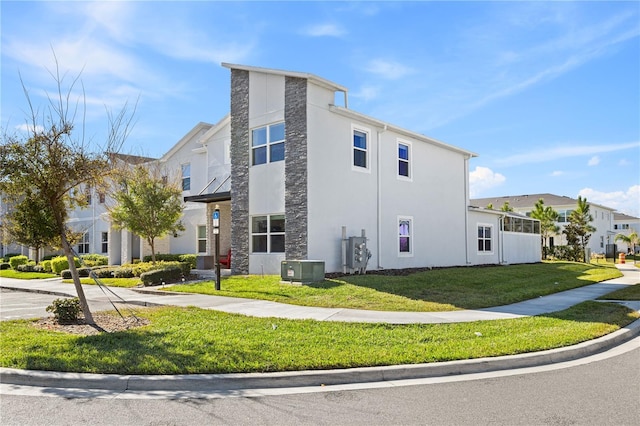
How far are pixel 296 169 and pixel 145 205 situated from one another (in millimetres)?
7526

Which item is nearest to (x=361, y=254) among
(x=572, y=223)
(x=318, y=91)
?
(x=318, y=91)

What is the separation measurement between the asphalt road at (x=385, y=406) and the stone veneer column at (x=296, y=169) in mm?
11249

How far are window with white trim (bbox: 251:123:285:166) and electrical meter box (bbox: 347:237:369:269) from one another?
4.13 meters

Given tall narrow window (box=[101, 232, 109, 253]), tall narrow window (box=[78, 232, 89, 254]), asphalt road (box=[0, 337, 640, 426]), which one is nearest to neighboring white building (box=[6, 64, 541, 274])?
tall narrow window (box=[101, 232, 109, 253])

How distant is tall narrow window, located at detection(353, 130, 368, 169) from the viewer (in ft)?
64.1

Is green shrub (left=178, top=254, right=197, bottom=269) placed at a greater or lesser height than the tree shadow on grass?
greater

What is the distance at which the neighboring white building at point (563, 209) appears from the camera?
198 feet

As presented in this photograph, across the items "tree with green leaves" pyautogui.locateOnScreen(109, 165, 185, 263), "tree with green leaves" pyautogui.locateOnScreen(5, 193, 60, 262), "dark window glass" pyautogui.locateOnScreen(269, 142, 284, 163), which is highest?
"dark window glass" pyautogui.locateOnScreen(269, 142, 284, 163)

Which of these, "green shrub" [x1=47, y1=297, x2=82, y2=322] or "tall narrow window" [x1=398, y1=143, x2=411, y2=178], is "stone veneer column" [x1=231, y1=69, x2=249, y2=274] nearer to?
"tall narrow window" [x1=398, y1=143, x2=411, y2=178]

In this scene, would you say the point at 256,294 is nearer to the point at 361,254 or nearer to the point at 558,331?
the point at 361,254

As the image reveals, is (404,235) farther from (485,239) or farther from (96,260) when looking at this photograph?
(96,260)

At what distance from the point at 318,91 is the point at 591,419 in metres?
14.9

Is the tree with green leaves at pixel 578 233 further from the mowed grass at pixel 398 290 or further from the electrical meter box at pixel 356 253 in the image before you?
the electrical meter box at pixel 356 253

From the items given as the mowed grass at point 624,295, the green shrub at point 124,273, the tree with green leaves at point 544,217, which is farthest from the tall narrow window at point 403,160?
the tree with green leaves at point 544,217
